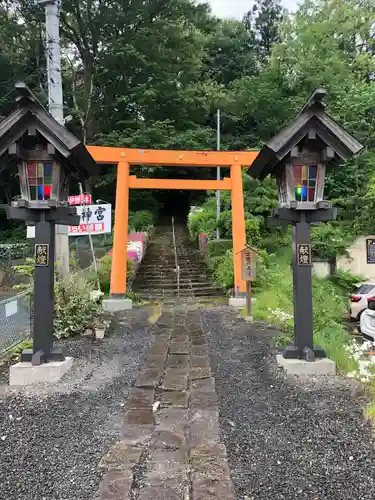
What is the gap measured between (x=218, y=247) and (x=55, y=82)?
8120mm

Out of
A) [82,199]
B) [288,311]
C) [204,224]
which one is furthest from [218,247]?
[288,311]

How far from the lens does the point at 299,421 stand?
3.66 meters

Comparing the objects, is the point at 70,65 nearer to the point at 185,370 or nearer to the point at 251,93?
the point at 251,93

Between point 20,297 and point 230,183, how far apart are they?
6660 millimetres

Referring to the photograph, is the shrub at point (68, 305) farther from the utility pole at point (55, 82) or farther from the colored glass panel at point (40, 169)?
the colored glass panel at point (40, 169)

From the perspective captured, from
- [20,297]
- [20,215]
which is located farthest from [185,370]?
[20,297]

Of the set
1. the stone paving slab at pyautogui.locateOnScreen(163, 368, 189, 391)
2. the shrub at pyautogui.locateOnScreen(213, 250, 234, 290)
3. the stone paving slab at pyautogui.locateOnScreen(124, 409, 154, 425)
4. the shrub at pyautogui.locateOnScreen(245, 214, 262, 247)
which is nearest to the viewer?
the stone paving slab at pyautogui.locateOnScreen(124, 409, 154, 425)

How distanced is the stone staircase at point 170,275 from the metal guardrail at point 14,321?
494cm

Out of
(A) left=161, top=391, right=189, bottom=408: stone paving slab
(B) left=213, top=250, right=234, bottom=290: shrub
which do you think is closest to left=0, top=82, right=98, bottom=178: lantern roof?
(A) left=161, top=391, right=189, bottom=408: stone paving slab

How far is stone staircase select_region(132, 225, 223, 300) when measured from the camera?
12398mm

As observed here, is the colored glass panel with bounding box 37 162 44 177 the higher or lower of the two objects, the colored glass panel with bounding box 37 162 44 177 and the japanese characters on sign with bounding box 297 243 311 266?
the higher

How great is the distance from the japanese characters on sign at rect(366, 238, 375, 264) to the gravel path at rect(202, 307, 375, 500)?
13.7 metres

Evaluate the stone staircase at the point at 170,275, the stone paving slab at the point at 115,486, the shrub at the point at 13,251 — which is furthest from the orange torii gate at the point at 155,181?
the shrub at the point at 13,251

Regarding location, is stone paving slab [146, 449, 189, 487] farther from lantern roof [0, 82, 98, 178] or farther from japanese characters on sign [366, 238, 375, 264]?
japanese characters on sign [366, 238, 375, 264]
